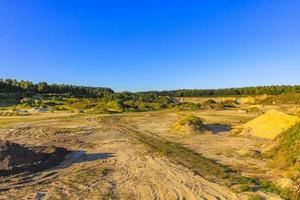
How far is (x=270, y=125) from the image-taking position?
949 inches

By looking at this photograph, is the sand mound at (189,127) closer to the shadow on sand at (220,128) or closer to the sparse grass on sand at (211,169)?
the shadow on sand at (220,128)

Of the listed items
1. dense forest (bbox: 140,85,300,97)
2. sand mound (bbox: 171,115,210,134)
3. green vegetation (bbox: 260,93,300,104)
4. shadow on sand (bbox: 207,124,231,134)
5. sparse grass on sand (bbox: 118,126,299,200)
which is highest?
dense forest (bbox: 140,85,300,97)

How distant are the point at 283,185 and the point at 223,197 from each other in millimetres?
2310

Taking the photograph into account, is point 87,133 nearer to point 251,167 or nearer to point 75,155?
point 75,155

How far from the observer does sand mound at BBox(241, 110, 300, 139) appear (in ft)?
74.4

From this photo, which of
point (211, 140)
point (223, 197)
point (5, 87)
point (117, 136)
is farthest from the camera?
point (5, 87)

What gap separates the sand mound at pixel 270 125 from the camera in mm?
22672

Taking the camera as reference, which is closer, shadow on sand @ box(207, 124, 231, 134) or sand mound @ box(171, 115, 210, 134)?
sand mound @ box(171, 115, 210, 134)

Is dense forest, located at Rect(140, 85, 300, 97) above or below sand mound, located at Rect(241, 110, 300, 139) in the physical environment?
above

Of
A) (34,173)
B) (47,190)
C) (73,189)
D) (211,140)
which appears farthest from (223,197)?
(211,140)

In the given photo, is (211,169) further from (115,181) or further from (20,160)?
(20,160)

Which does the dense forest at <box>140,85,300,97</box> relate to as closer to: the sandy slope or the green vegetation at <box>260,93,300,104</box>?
the green vegetation at <box>260,93,300,104</box>

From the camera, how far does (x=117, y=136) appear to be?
25.1m

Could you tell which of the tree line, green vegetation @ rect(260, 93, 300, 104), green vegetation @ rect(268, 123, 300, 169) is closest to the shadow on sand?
green vegetation @ rect(268, 123, 300, 169)
